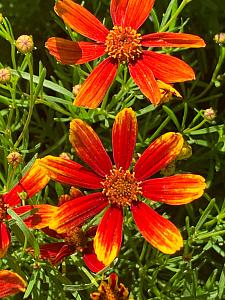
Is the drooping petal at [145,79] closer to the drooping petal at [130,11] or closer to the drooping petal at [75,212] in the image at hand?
the drooping petal at [130,11]

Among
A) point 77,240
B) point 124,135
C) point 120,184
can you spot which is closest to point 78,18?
point 124,135

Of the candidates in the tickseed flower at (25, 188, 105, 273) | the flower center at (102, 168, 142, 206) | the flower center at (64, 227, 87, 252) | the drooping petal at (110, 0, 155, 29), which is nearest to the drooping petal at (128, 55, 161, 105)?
the drooping petal at (110, 0, 155, 29)

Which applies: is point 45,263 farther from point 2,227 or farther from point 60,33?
point 60,33

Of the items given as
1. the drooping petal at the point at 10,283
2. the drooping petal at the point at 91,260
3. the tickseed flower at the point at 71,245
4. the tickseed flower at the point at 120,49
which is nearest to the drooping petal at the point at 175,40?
the tickseed flower at the point at 120,49

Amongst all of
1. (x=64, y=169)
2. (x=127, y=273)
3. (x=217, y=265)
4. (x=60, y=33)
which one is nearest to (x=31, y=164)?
(x=64, y=169)

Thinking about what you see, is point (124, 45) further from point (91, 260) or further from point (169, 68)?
point (91, 260)

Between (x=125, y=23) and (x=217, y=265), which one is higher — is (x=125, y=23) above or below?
above
